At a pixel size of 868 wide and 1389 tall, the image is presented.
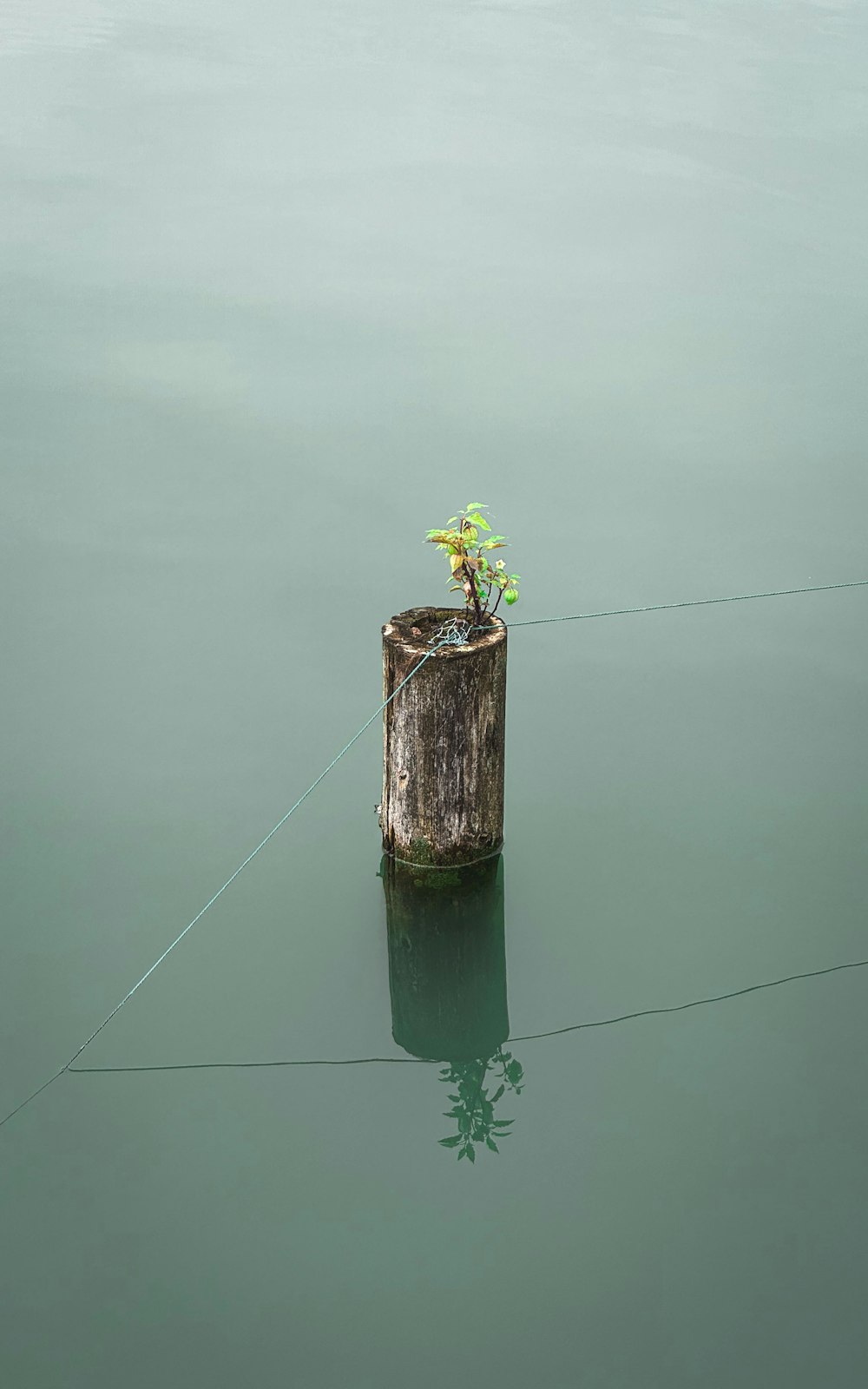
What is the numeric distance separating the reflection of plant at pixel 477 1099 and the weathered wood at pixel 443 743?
640mm

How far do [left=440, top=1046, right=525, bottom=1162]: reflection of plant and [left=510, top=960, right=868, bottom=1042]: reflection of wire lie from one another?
10 cm

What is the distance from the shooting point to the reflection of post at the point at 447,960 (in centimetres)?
334

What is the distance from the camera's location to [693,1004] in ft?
11.2

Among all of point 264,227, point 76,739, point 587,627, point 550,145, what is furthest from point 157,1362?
point 550,145

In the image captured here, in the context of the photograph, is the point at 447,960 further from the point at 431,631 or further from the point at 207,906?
the point at 431,631

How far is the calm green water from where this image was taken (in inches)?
107

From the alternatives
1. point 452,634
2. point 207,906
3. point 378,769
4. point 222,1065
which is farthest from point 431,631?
point 222,1065

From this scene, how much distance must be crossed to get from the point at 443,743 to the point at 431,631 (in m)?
0.29

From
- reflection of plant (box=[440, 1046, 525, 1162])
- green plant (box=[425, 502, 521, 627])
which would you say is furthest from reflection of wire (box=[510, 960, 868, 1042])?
green plant (box=[425, 502, 521, 627])

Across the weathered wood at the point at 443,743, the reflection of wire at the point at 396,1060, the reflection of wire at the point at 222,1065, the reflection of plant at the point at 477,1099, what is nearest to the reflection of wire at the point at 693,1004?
the reflection of wire at the point at 396,1060

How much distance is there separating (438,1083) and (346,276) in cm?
589

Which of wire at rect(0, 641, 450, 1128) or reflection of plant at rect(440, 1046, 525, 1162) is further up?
wire at rect(0, 641, 450, 1128)

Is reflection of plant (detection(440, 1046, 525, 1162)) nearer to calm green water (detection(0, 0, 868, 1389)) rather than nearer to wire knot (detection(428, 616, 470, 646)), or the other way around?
calm green water (detection(0, 0, 868, 1389))

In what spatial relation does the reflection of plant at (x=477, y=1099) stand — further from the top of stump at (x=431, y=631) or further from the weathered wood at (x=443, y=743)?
the top of stump at (x=431, y=631)
